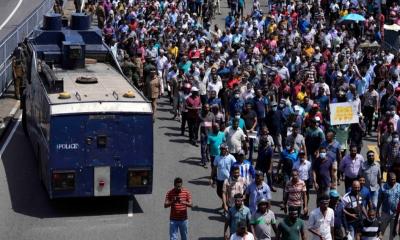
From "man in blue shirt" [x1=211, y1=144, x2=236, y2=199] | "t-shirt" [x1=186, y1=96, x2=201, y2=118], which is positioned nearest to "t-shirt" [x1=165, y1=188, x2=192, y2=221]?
"man in blue shirt" [x1=211, y1=144, x2=236, y2=199]

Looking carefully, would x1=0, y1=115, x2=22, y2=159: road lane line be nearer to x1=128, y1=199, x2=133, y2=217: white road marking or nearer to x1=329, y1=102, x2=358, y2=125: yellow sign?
x1=128, y1=199, x2=133, y2=217: white road marking

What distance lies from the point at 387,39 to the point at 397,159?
60.3 ft

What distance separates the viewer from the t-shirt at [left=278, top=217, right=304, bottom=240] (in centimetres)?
1659

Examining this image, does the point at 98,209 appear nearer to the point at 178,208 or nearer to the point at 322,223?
the point at 178,208

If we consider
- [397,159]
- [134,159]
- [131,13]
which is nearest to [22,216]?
[134,159]

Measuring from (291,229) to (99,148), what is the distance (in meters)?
5.16

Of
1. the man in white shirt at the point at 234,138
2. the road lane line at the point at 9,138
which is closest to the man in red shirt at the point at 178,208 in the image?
the man in white shirt at the point at 234,138

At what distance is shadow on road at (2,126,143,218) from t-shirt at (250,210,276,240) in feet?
15.1

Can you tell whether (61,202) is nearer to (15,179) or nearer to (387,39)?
(15,179)

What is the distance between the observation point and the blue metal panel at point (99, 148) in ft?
65.9

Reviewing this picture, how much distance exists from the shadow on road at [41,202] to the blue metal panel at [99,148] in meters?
0.74

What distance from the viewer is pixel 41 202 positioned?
21609 mm

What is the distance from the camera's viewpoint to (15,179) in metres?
23.2

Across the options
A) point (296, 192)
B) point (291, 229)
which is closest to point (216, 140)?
point (296, 192)
